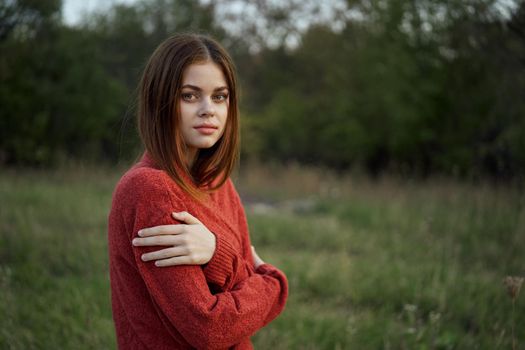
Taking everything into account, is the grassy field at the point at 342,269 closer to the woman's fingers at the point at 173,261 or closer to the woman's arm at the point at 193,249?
the woman's arm at the point at 193,249

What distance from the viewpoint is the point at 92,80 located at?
10.9 metres

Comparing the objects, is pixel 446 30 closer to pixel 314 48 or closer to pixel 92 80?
pixel 314 48

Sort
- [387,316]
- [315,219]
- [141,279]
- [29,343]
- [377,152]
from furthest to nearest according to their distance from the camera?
[377,152]
[315,219]
[387,316]
[29,343]
[141,279]

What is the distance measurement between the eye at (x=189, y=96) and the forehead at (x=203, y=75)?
4 centimetres

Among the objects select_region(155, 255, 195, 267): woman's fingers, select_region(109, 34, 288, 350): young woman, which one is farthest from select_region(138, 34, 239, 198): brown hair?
select_region(155, 255, 195, 267): woman's fingers

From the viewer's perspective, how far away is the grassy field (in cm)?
293

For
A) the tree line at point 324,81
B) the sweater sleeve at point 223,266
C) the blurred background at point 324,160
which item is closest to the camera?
the sweater sleeve at point 223,266

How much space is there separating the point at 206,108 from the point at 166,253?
1.62 ft

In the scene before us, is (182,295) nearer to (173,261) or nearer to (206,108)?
(173,261)

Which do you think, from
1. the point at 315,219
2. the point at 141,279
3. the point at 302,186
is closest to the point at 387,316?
the point at 141,279

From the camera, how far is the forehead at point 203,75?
4.94 ft

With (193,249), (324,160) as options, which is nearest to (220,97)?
(193,249)

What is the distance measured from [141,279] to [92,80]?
10.4m

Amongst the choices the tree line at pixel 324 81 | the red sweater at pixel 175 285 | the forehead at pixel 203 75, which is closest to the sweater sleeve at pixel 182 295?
the red sweater at pixel 175 285
